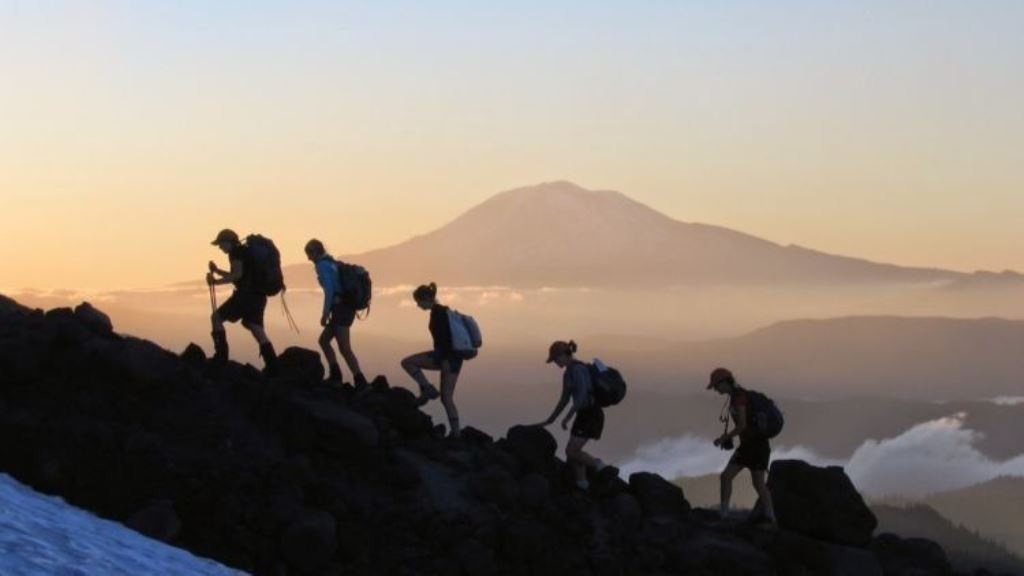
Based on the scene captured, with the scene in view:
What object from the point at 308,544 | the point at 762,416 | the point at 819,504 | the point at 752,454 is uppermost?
the point at 762,416

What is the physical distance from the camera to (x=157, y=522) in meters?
16.1

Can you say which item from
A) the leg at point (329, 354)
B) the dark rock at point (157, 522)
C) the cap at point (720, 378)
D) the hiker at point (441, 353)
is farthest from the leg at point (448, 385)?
the dark rock at point (157, 522)

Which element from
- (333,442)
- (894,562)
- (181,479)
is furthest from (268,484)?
(894,562)

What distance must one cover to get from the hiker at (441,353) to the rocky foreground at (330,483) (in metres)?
0.96

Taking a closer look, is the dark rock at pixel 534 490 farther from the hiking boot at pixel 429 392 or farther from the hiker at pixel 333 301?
the hiker at pixel 333 301

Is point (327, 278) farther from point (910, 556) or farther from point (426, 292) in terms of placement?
point (910, 556)

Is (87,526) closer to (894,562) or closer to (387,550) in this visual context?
(387,550)

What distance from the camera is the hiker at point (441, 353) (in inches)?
813

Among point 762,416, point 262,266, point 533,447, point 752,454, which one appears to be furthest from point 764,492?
point 262,266

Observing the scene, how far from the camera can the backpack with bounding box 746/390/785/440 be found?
20188 mm

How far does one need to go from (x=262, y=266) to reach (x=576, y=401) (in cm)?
463

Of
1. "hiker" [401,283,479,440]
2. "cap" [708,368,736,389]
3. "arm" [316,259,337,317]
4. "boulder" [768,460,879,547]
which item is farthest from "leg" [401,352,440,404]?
"boulder" [768,460,879,547]

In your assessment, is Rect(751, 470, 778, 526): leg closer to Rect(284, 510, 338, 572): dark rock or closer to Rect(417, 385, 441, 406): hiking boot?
Rect(417, 385, 441, 406): hiking boot

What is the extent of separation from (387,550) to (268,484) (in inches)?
63.8
